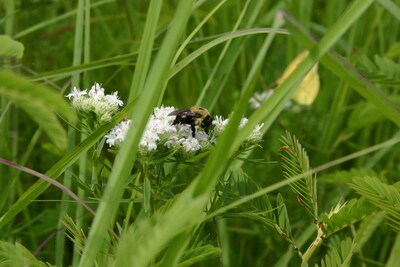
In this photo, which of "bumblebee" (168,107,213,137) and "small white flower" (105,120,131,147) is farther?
"bumblebee" (168,107,213,137)

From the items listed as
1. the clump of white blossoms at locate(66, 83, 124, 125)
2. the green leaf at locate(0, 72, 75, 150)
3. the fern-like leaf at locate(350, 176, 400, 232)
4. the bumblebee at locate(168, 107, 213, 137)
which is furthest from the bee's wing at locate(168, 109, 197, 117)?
the green leaf at locate(0, 72, 75, 150)

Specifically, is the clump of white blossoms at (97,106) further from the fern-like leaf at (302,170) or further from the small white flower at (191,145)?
the fern-like leaf at (302,170)

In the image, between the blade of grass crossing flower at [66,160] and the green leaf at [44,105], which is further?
the blade of grass crossing flower at [66,160]

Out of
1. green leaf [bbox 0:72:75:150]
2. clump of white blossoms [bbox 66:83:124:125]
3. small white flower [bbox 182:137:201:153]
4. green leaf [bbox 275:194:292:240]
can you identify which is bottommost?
green leaf [bbox 275:194:292:240]

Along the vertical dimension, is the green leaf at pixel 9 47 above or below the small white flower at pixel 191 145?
above

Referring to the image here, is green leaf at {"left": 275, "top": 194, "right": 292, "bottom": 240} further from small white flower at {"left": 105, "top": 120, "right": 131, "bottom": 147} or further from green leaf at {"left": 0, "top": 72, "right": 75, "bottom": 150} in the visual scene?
green leaf at {"left": 0, "top": 72, "right": 75, "bottom": 150}

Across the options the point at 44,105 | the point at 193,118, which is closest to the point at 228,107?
the point at 193,118

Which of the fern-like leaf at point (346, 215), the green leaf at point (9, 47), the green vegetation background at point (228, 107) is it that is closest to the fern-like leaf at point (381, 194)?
the fern-like leaf at point (346, 215)
